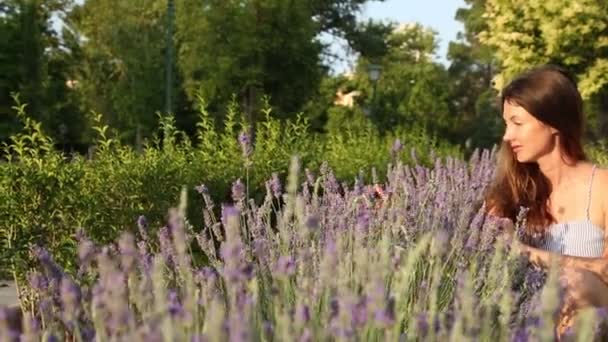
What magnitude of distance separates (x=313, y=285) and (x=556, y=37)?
63.4 ft

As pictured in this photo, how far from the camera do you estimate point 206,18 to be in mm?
18125

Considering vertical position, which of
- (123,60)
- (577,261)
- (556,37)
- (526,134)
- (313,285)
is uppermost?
(556,37)

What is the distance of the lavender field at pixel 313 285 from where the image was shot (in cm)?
129

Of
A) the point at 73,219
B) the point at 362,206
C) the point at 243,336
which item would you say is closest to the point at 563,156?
the point at 362,206

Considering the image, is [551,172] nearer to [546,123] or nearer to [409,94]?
[546,123]

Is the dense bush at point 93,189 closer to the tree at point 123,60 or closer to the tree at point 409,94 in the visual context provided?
the tree at point 123,60

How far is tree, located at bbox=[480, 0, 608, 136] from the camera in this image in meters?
20.2

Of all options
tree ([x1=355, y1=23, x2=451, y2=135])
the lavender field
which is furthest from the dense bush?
tree ([x1=355, y1=23, x2=451, y2=135])

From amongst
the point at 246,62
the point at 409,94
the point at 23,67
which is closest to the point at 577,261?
the point at 246,62

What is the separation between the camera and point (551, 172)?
3.52 meters

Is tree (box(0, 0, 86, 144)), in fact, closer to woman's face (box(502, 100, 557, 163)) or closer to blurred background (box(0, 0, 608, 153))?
blurred background (box(0, 0, 608, 153))

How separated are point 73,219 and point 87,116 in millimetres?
25827

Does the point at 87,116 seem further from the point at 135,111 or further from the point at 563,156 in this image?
the point at 563,156

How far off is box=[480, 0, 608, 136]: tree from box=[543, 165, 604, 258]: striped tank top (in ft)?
A: 57.0
